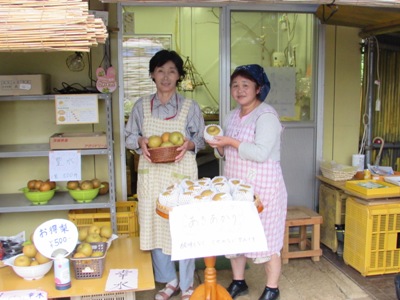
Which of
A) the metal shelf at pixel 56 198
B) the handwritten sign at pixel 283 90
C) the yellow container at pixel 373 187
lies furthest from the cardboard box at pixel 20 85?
the yellow container at pixel 373 187

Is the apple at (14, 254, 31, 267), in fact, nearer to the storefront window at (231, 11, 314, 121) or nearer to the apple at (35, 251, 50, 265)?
the apple at (35, 251, 50, 265)

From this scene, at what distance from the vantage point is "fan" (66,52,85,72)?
3588mm

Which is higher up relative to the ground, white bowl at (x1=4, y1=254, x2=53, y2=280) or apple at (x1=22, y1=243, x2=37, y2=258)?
apple at (x1=22, y1=243, x2=37, y2=258)

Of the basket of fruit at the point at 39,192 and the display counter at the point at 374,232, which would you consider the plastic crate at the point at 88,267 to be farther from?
the display counter at the point at 374,232

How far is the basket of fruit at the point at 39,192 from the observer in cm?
322

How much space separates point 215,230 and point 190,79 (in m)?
4.60

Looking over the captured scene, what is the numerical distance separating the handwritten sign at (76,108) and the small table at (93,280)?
1.00 meters

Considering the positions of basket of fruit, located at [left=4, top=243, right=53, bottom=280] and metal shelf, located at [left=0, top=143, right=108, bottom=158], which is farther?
metal shelf, located at [left=0, top=143, right=108, bottom=158]

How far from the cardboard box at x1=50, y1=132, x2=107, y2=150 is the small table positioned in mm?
811

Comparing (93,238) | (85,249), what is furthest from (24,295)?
(93,238)

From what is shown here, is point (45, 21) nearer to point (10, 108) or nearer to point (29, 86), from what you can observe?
point (29, 86)

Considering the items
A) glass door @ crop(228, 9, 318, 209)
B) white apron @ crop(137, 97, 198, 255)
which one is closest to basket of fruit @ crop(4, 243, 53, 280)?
white apron @ crop(137, 97, 198, 255)

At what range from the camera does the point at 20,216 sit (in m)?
3.76

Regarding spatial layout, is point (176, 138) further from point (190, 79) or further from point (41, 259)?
point (190, 79)
